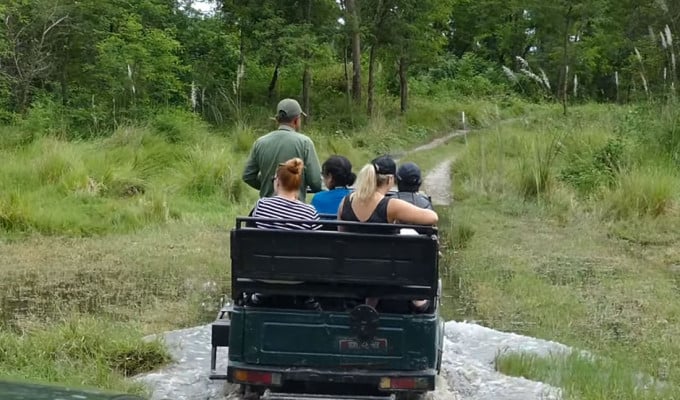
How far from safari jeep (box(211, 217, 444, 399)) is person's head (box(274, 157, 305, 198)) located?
2.47 ft

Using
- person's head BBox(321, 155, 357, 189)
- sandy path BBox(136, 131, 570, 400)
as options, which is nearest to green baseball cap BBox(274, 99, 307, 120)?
person's head BBox(321, 155, 357, 189)

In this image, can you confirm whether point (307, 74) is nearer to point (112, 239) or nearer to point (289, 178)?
point (112, 239)

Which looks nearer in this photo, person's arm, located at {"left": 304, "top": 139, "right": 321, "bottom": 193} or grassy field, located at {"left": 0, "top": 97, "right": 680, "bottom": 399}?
grassy field, located at {"left": 0, "top": 97, "right": 680, "bottom": 399}

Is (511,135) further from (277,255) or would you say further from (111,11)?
(277,255)

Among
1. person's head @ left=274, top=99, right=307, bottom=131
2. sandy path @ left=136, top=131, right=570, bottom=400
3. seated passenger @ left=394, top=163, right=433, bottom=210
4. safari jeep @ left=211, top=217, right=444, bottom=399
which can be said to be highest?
person's head @ left=274, top=99, right=307, bottom=131

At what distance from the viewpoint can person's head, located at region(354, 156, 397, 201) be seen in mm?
5371

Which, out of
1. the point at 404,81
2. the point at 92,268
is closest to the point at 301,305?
the point at 92,268

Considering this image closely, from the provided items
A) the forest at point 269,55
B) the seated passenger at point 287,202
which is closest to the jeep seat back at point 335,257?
the seated passenger at point 287,202

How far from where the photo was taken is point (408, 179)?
6691mm

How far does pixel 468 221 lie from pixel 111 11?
519 inches

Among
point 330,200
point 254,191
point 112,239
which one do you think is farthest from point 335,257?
point 254,191

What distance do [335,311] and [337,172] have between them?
4.35 feet

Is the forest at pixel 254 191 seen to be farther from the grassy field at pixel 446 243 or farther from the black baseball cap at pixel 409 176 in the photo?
the black baseball cap at pixel 409 176

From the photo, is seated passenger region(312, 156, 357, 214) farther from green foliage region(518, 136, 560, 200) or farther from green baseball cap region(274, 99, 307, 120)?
green foliage region(518, 136, 560, 200)
